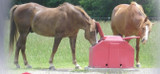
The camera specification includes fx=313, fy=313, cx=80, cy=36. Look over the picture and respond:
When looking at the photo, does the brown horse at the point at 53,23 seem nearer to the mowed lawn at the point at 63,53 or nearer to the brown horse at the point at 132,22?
the mowed lawn at the point at 63,53

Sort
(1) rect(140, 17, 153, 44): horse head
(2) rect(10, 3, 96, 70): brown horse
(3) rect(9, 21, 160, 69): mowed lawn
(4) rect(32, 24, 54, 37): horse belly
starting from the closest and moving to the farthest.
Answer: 1. (1) rect(140, 17, 153, 44): horse head
2. (2) rect(10, 3, 96, 70): brown horse
3. (4) rect(32, 24, 54, 37): horse belly
4. (3) rect(9, 21, 160, 69): mowed lawn

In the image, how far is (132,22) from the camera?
308 inches

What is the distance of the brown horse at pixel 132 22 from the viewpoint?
680cm

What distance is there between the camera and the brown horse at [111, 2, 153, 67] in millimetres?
6805

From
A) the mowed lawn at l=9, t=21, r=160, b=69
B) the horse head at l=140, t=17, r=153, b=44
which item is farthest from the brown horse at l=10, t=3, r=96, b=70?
the horse head at l=140, t=17, r=153, b=44

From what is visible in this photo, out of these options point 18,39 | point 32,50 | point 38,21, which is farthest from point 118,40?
point 32,50

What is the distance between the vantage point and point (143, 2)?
14305mm

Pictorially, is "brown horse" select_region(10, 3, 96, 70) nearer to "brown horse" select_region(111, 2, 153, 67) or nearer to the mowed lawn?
the mowed lawn

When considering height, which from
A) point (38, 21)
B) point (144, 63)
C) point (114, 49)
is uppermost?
point (38, 21)

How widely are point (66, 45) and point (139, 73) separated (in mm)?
5049

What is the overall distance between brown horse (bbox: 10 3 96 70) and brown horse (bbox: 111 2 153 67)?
1.10 meters

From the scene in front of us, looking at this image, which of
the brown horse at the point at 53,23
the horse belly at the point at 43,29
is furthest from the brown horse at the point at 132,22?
the horse belly at the point at 43,29

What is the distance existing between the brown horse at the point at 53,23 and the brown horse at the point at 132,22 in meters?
1.10

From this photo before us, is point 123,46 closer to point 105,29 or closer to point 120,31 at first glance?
point 120,31
